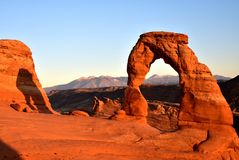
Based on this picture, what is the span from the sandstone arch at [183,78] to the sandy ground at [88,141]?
95 cm

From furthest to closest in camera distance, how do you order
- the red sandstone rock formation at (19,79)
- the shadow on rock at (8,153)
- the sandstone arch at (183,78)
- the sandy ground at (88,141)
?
the red sandstone rock formation at (19,79), the sandstone arch at (183,78), the sandy ground at (88,141), the shadow on rock at (8,153)

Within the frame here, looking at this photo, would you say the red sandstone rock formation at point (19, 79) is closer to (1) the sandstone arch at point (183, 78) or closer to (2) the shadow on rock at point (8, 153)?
(1) the sandstone arch at point (183, 78)

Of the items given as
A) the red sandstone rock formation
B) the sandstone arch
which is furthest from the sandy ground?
the red sandstone rock formation

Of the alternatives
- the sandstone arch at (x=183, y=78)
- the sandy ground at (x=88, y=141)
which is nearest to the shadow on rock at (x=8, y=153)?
the sandy ground at (x=88, y=141)

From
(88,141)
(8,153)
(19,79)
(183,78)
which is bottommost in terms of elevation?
(19,79)

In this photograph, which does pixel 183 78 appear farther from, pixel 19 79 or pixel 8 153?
pixel 19 79

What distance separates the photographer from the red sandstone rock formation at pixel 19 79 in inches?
876

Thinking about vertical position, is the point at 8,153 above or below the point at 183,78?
below

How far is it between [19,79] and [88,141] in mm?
13085

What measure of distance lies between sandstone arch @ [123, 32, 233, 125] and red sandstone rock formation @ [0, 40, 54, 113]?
281 inches

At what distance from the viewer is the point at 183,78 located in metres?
15.7

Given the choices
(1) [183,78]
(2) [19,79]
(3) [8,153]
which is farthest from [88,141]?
(2) [19,79]

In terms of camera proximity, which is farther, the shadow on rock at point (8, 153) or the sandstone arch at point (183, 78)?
the sandstone arch at point (183, 78)

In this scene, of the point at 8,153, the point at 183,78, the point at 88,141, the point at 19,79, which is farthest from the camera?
the point at 19,79
